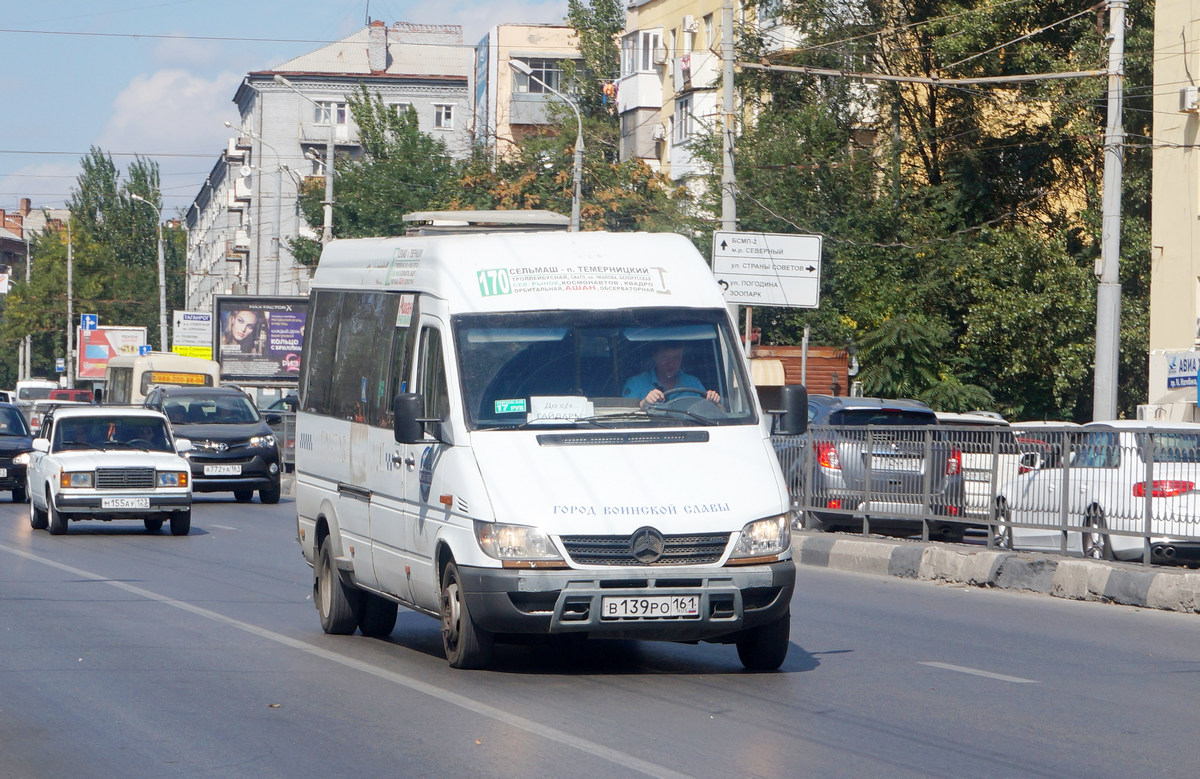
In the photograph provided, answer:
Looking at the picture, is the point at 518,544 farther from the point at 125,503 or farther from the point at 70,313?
the point at 70,313

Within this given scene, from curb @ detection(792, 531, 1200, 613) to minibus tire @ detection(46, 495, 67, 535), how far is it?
9285 mm

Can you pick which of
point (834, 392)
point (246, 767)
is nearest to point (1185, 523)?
point (246, 767)

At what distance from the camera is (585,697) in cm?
849

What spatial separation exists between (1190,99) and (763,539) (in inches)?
1024

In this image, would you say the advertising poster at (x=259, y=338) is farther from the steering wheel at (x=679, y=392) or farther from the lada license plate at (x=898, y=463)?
the steering wheel at (x=679, y=392)

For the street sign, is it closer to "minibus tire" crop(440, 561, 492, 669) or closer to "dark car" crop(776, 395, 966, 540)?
"dark car" crop(776, 395, 966, 540)

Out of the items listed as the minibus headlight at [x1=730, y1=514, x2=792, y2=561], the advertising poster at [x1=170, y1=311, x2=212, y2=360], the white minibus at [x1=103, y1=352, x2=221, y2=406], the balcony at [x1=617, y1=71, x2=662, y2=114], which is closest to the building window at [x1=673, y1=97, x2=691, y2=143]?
the balcony at [x1=617, y1=71, x2=662, y2=114]

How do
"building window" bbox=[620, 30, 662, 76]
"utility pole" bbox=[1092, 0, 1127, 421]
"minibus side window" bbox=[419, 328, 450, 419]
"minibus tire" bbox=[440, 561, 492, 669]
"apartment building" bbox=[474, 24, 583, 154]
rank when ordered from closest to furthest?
"minibus tire" bbox=[440, 561, 492, 669] → "minibus side window" bbox=[419, 328, 450, 419] → "utility pole" bbox=[1092, 0, 1127, 421] → "building window" bbox=[620, 30, 662, 76] → "apartment building" bbox=[474, 24, 583, 154]

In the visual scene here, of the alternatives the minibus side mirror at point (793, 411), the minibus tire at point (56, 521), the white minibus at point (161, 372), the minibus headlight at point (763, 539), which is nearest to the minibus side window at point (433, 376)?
the minibus headlight at point (763, 539)

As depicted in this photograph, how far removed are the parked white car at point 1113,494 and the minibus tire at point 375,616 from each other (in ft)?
23.0

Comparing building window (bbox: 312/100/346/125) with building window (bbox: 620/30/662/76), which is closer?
building window (bbox: 620/30/662/76)

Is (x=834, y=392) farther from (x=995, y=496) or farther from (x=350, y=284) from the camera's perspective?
(x=350, y=284)

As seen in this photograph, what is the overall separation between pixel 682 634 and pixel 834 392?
3224 centimetres

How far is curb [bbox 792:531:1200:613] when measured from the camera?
1391 cm
